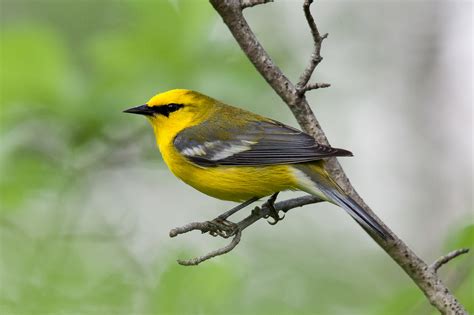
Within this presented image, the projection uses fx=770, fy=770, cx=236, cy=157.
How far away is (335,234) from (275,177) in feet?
12.7

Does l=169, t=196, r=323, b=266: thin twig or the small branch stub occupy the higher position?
the small branch stub

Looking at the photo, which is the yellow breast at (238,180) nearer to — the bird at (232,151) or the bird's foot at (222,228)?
the bird at (232,151)

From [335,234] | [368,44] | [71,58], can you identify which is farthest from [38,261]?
[368,44]

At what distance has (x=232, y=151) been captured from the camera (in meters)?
4.04

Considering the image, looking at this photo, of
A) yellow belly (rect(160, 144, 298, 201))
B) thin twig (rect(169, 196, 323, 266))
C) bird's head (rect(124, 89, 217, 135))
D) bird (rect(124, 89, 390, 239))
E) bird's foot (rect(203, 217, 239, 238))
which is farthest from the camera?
bird's head (rect(124, 89, 217, 135))

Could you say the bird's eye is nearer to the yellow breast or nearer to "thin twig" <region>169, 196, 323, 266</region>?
the yellow breast

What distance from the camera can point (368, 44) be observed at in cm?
871

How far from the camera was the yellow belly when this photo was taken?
3775mm

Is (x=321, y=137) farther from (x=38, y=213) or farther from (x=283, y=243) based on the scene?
(x=283, y=243)

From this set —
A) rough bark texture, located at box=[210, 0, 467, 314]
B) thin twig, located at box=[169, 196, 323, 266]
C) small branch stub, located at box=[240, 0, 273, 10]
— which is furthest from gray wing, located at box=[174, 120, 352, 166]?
small branch stub, located at box=[240, 0, 273, 10]

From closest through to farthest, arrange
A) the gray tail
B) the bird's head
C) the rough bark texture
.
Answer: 1. the rough bark texture
2. the gray tail
3. the bird's head

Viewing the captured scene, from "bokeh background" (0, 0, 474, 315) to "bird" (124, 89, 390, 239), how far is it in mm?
135

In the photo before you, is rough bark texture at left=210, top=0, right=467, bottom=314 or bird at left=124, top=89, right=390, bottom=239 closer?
rough bark texture at left=210, top=0, right=467, bottom=314

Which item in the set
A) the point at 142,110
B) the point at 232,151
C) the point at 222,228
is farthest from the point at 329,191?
the point at 142,110
